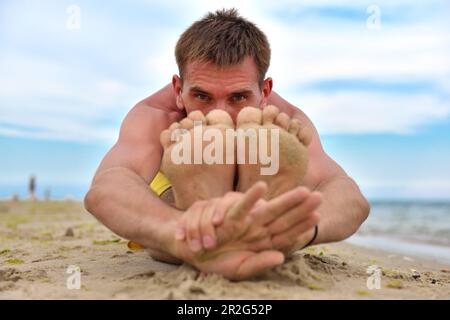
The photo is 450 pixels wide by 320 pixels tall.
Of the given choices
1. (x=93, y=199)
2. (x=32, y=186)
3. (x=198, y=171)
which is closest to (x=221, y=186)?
(x=198, y=171)

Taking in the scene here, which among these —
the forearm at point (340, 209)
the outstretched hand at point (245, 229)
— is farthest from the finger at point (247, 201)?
the forearm at point (340, 209)

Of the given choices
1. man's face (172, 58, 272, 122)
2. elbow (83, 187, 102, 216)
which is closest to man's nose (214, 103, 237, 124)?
man's face (172, 58, 272, 122)

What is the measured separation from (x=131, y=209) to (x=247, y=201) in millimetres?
645

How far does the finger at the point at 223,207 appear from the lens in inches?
71.2

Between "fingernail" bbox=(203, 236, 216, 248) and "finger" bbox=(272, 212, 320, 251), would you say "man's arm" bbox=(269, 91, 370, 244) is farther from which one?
"fingernail" bbox=(203, 236, 216, 248)

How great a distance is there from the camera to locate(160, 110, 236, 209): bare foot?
6.98 ft

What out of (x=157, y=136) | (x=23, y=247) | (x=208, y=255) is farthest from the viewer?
(x=23, y=247)

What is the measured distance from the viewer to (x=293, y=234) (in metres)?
1.95

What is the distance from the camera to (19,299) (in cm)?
201
